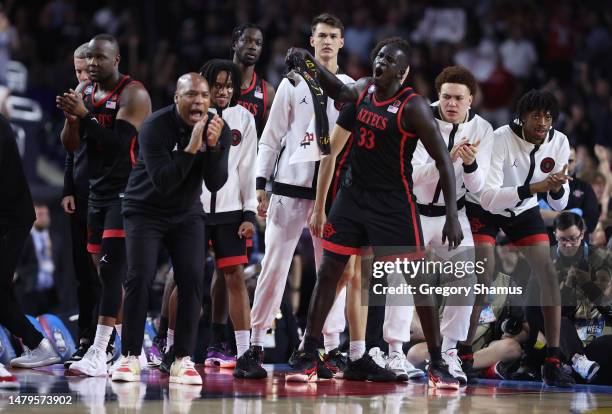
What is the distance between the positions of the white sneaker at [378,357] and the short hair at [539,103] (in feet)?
6.35

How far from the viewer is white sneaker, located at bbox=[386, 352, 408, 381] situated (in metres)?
7.71

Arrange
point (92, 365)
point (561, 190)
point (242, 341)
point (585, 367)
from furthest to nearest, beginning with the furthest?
1. point (561, 190)
2. point (585, 367)
3. point (242, 341)
4. point (92, 365)

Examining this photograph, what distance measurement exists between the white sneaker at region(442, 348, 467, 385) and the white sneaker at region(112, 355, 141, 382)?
6.87ft

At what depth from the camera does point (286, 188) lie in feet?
25.8

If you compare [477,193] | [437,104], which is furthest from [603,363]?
[437,104]

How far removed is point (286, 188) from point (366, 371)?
1.35 meters

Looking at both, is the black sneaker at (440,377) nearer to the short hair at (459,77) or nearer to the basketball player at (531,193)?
the basketball player at (531,193)

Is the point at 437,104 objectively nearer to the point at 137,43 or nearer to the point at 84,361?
the point at 84,361

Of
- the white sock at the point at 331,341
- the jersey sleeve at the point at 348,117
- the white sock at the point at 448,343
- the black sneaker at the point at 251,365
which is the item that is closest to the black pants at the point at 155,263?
the black sneaker at the point at 251,365

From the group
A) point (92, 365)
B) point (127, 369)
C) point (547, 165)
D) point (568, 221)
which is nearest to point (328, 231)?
point (127, 369)

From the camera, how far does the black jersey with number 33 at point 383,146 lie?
7125mm

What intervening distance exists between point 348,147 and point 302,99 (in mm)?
585

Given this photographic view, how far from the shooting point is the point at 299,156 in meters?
7.80

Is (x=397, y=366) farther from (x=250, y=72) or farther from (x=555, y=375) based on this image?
(x=250, y=72)
